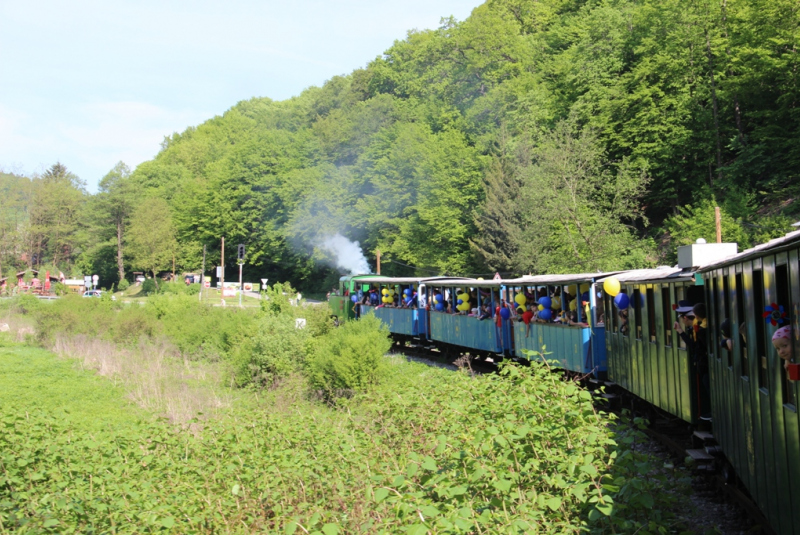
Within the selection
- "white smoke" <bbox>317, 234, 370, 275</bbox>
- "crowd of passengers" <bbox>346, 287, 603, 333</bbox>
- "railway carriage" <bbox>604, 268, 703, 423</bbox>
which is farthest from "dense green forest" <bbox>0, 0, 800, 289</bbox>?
"railway carriage" <bbox>604, 268, 703, 423</bbox>

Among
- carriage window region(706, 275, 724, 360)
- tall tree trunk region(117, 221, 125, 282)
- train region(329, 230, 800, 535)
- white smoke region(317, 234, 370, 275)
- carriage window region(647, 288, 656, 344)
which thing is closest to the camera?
train region(329, 230, 800, 535)

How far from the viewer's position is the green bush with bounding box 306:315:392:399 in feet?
59.7

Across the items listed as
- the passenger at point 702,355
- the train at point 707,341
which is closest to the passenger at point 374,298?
the train at point 707,341

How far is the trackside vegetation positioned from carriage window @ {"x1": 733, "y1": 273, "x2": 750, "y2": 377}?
120cm

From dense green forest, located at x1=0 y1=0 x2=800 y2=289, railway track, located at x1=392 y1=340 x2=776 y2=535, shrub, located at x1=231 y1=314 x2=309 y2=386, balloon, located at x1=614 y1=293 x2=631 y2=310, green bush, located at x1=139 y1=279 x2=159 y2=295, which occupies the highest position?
dense green forest, located at x1=0 y1=0 x2=800 y2=289

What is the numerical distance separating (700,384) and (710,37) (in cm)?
3696

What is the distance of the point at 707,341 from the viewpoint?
30.6 feet

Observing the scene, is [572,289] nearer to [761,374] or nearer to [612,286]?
[612,286]

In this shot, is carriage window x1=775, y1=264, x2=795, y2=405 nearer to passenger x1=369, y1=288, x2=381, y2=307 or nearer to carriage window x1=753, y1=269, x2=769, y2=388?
carriage window x1=753, y1=269, x2=769, y2=388

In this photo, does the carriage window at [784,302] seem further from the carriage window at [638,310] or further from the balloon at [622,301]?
the balloon at [622,301]

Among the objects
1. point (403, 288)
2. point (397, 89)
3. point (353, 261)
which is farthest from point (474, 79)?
point (403, 288)

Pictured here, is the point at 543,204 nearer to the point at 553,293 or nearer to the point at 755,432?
the point at 553,293

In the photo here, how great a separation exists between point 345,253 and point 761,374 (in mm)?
51975

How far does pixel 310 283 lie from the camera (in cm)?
6975
